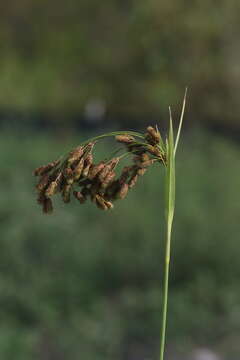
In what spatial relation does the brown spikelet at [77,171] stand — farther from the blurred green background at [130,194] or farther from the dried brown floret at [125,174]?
the blurred green background at [130,194]

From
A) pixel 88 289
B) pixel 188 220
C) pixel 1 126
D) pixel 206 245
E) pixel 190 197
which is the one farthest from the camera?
pixel 1 126

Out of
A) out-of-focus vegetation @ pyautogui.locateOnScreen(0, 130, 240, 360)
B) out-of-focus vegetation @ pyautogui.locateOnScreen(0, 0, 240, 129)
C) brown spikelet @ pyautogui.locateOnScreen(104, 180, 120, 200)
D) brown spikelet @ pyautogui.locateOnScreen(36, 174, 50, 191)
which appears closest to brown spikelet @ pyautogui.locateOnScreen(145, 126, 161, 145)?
brown spikelet @ pyautogui.locateOnScreen(104, 180, 120, 200)

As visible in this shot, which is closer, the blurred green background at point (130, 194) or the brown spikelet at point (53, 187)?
the brown spikelet at point (53, 187)

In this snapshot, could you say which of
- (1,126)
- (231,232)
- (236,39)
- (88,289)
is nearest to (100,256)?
(88,289)

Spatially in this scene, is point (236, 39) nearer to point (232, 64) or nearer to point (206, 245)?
point (232, 64)

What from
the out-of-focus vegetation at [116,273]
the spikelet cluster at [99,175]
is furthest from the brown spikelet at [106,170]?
the out-of-focus vegetation at [116,273]
